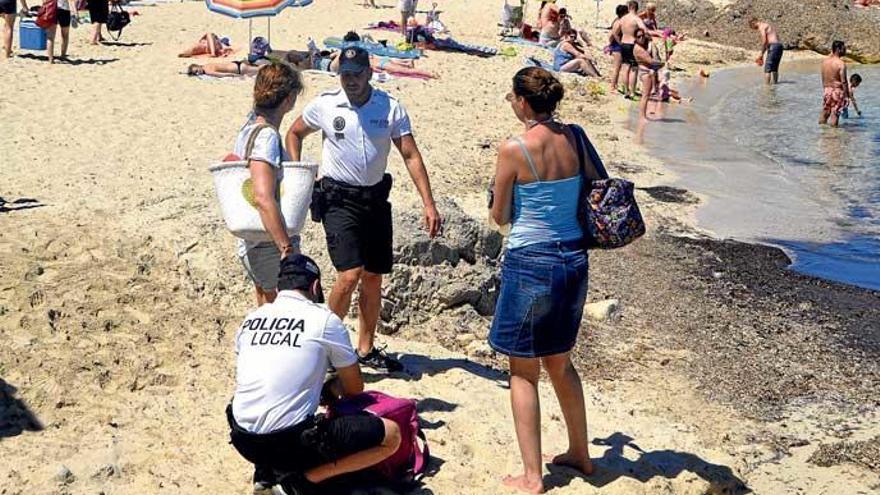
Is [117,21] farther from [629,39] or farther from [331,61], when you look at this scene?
[629,39]

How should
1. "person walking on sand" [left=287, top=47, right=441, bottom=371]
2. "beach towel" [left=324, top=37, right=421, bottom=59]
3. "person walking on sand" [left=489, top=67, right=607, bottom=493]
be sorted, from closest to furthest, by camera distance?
"person walking on sand" [left=489, top=67, right=607, bottom=493]
"person walking on sand" [left=287, top=47, right=441, bottom=371]
"beach towel" [left=324, top=37, right=421, bottom=59]

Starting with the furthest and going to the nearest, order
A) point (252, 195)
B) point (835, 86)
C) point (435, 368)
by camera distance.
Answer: point (835, 86)
point (435, 368)
point (252, 195)

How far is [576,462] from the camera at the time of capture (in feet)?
16.8

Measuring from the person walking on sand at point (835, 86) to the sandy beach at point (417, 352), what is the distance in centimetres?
765

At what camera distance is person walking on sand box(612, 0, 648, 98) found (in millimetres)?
18305

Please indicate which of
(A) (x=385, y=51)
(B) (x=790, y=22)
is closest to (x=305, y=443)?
(A) (x=385, y=51)

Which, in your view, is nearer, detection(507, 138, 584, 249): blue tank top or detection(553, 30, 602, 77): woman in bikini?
detection(507, 138, 584, 249): blue tank top

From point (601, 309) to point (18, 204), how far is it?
4.49 m

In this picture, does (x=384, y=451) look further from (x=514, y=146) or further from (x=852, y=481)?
(x=852, y=481)

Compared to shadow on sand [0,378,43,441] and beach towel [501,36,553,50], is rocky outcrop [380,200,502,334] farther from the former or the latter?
beach towel [501,36,553,50]

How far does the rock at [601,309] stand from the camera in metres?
7.72

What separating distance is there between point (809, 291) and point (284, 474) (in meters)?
5.80

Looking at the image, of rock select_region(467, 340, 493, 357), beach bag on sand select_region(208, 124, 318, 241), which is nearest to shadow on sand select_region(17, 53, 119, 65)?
rock select_region(467, 340, 493, 357)

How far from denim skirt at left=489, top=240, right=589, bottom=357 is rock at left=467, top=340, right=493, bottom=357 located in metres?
2.06
